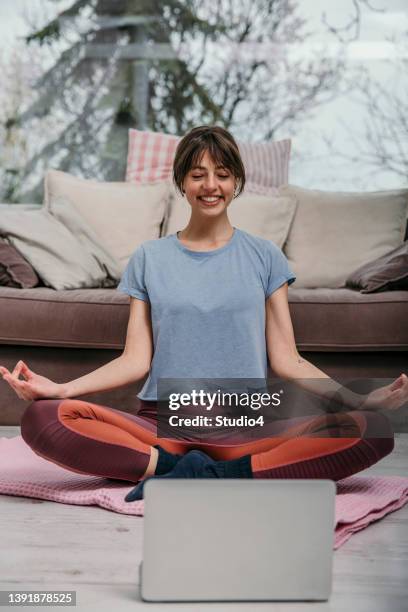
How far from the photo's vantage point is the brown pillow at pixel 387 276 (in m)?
3.03

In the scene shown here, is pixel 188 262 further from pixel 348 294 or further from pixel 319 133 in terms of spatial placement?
pixel 319 133

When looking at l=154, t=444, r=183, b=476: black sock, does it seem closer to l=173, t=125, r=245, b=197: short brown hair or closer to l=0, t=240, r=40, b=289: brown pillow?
l=173, t=125, r=245, b=197: short brown hair

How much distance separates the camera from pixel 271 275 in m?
2.13

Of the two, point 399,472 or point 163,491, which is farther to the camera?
point 399,472

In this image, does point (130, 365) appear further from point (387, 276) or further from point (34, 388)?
point (387, 276)

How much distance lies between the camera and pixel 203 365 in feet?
6.68

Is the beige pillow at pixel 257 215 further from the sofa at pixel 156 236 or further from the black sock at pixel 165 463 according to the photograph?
the black sock at pixel 165 463

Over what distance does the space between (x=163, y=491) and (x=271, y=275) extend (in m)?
0.94

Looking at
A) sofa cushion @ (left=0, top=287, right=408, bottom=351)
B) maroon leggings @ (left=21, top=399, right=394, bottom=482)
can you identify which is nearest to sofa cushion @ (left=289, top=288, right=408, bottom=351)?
sofa cushion @ (left=0, top=287, right=408, bottom=351)

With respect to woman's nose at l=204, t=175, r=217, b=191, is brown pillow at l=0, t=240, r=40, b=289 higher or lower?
lower

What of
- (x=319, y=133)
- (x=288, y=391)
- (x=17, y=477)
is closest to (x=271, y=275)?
(x=288, y=391)

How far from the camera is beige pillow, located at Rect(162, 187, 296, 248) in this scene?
3432mm

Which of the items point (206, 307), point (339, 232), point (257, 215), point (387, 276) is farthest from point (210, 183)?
point (339, 232)

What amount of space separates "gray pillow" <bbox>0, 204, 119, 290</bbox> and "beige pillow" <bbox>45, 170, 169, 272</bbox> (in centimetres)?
15
